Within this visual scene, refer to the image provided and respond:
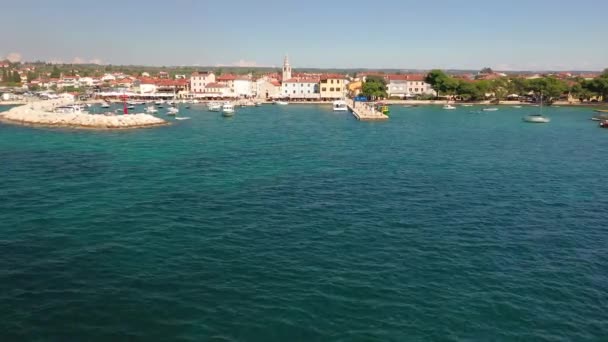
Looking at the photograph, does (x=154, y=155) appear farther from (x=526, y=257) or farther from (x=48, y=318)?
(x=526, y=257)

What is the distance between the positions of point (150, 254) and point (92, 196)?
1000 cm

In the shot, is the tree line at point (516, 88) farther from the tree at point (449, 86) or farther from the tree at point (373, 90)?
the tree at point (373, 90)

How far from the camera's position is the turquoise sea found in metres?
13.1

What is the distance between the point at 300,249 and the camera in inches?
728

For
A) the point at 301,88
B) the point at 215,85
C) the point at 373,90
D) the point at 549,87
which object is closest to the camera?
the point at 549,87

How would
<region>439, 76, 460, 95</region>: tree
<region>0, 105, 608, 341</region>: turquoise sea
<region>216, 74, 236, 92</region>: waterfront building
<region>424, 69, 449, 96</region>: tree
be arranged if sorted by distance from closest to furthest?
<region>0, 105, 608, 341</region>: turquoise sea
<region>439, 76, 460, 95</region>: tree
<region>424, 69, 449, 96</region>: tree
<region>216, 74, 236, 92</region>: waterfront building

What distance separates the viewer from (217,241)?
19.1 meters

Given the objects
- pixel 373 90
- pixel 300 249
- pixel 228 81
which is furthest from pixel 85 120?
pixel 228 81

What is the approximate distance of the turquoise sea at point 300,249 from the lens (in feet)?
43.1

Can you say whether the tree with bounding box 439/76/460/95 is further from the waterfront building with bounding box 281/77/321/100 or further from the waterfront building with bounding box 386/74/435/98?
the waterfront building with bounding box 281/77/321/100

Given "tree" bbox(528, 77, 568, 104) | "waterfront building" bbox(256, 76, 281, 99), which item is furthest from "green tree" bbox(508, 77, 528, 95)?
"waterfront building" bbox(256, 76, 281, 99)

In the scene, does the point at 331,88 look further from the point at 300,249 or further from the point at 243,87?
the point at 300,249

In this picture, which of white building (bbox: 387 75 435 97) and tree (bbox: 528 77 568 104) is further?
white building (bbox: 387 75 435 97)

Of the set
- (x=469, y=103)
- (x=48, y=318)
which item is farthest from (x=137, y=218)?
(x=469, y=103)
